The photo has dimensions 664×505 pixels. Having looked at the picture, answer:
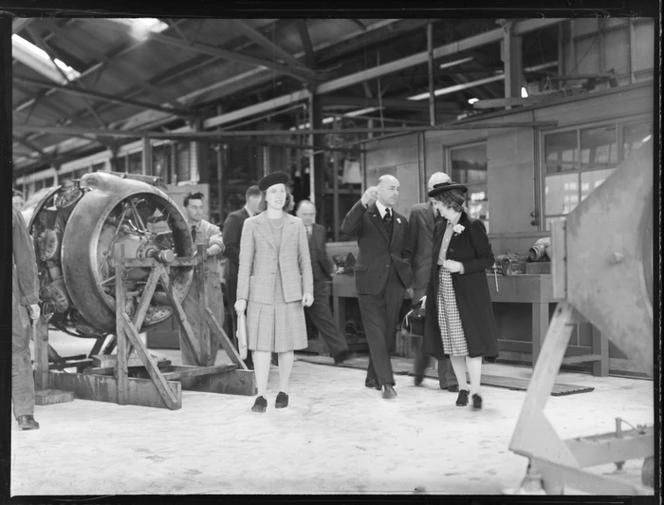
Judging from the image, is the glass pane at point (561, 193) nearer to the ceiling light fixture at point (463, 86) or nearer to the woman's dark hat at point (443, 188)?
the woman's dark hat at point (443, 188)

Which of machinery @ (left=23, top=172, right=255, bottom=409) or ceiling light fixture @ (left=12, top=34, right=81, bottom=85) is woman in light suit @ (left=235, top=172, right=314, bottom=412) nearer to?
machinery @ (left=23, top=172, right=255, bottom=409)

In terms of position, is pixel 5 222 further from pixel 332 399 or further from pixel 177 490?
pixel 332 399

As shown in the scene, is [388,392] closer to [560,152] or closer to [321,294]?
[321,294]

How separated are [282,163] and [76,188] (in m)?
6.78

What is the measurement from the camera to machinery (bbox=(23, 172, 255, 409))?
21.3 ft

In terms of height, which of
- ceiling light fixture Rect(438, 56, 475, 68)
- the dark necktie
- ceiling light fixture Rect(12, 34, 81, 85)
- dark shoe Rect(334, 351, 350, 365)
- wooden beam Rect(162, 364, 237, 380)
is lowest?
dark shoe Rect(334, 351, 350, 365)

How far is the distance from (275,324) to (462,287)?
4.53ft

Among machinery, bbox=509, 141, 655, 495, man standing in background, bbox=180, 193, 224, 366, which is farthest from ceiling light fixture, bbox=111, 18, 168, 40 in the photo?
machinery, bbox=509, 141, 655, 495

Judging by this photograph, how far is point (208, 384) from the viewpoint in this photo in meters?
6.85

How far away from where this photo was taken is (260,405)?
5.83 meters

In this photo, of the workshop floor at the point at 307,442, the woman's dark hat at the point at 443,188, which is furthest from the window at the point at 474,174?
the woman's dark hat at the point at 443,188

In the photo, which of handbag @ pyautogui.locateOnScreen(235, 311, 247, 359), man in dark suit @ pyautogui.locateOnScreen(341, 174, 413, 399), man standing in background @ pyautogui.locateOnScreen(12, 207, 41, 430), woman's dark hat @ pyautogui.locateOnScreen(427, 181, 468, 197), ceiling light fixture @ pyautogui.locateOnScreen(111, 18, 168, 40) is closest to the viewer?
man standing in background @ pyautogui.locateOnScreen(12, 207, 41, 430)

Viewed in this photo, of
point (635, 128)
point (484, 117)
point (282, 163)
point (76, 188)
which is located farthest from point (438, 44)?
point (635, 128)

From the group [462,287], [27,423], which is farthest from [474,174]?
[27,423]
